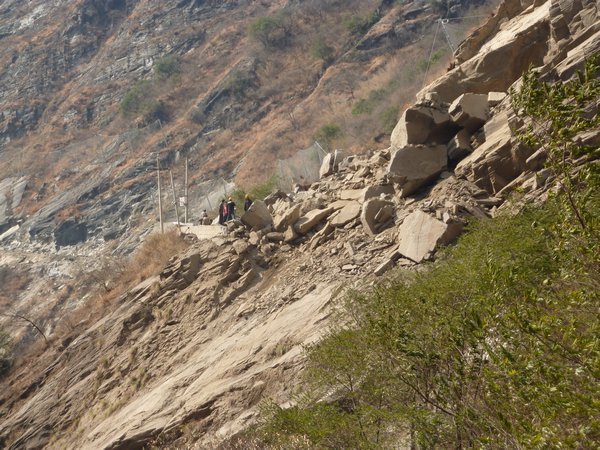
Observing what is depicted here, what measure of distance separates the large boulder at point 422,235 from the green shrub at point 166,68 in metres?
48.7

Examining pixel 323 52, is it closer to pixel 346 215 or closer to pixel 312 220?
pixel 312 220

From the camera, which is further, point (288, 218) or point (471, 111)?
point (288, 218)

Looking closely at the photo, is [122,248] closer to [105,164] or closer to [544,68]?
[105,164]

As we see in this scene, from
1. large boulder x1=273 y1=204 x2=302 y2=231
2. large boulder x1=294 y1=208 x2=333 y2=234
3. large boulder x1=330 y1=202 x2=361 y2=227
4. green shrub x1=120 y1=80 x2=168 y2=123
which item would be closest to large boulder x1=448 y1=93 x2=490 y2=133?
large boulder x1=330 y1=202 x2=361 y2=227

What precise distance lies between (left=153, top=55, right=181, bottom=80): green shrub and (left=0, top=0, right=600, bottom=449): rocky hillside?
42.9m

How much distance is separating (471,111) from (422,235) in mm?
3230

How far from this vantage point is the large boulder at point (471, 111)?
36.8 ft

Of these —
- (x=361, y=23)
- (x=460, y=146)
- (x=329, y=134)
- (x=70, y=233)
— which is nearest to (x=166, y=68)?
(x=361, y=23)

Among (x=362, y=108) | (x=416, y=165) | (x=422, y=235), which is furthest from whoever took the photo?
(x=362, y=108)

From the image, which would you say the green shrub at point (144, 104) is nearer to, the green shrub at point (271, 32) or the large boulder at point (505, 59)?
the green shrub at point (271, 32)

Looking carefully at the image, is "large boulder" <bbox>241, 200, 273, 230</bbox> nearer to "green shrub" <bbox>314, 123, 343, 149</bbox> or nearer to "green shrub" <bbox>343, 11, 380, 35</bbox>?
"green shrub" <bbox>314, 123, 343, 149</bbox>

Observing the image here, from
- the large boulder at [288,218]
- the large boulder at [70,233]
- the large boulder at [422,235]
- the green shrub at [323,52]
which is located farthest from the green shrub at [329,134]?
the large boulder at [422,235]

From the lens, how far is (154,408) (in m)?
10.5

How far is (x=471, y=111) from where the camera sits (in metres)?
11.2
